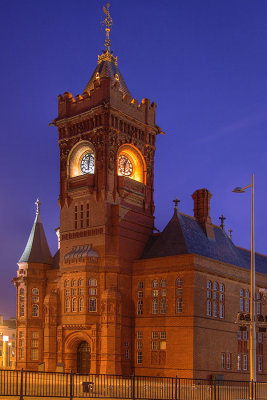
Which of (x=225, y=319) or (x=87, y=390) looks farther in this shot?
(x=225, y=319)

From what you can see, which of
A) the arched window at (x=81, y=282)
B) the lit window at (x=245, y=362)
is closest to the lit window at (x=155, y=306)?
the arched window at (x=81, y=282)

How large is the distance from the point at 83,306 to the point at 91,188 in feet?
36.1

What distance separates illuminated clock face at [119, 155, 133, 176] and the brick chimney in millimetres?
7348

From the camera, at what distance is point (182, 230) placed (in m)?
57.1

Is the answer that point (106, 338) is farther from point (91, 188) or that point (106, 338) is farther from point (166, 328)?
point (91, 188)

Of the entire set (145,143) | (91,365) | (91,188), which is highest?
(145,143)

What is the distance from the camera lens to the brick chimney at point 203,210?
61.5 meters

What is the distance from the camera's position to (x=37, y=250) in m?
65.8

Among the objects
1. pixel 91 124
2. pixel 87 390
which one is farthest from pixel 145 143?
pixel 87 390

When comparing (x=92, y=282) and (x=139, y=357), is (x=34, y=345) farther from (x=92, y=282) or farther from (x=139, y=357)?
(x=139, y=357)

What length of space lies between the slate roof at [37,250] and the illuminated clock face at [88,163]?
452 inches

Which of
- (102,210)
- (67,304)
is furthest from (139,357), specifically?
(102,210)

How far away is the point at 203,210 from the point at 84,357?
748 inches

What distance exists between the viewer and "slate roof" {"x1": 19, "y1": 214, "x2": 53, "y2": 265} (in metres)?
65.3
